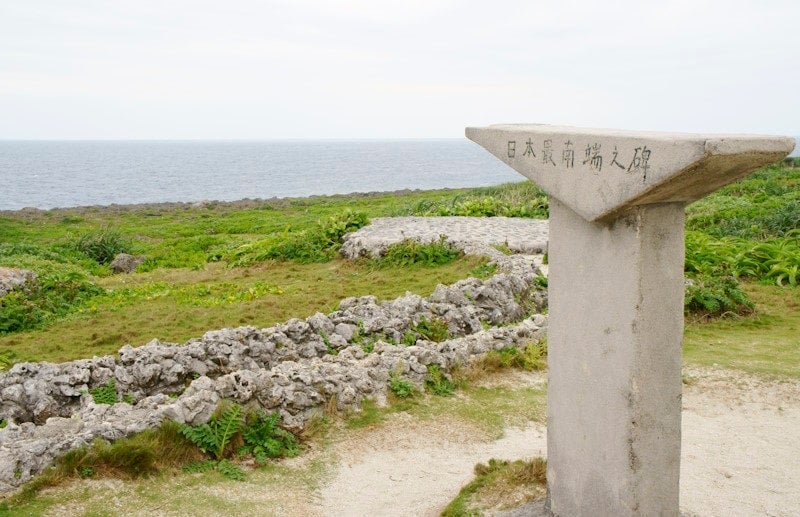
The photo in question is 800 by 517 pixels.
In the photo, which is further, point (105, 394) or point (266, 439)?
point (105, 394)

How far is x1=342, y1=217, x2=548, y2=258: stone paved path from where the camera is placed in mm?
16359

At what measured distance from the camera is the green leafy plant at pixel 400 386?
26.8 ft

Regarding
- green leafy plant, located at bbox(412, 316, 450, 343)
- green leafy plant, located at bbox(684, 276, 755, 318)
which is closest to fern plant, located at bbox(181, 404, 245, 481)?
green leafy plant, located at bbox(412, 316, 450, 343)

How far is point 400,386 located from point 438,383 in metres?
0.51

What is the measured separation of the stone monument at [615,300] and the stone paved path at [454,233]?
10.4 m

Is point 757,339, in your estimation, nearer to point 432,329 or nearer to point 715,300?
point 715,300

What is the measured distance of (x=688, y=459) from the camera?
6867 mm

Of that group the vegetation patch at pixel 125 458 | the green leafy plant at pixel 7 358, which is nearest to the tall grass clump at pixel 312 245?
the green leafy plant at pixel 7 358

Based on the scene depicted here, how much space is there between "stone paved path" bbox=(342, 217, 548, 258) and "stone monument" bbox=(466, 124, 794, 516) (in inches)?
409

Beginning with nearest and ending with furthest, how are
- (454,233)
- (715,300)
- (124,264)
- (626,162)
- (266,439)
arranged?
(626,162) < (266,439) < (715,300) < (454,233) < (124,264)

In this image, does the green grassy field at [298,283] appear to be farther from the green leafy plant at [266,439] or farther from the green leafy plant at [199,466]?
the green leafy plant at [199,466]

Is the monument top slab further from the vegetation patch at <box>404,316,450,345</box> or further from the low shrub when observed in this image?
the low shrub

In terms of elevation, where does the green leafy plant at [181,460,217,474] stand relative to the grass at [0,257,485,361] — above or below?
below

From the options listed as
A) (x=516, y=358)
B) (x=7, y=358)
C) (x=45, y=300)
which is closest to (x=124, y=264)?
(x=45, y=300)
